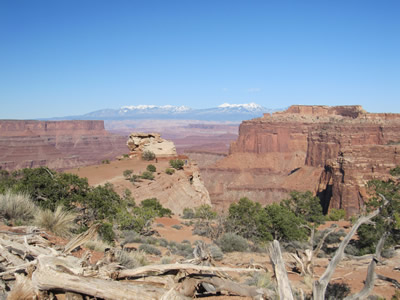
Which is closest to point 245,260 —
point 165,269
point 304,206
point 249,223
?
point 249,223

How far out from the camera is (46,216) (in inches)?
326

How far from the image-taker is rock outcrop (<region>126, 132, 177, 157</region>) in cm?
3700

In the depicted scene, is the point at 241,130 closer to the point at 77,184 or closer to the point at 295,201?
the point at 295,201

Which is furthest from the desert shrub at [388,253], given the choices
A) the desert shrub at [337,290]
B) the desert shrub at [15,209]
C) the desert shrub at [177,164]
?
the desert shrub at [177,164]

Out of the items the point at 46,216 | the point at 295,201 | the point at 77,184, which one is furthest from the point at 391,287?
the point at 295,201

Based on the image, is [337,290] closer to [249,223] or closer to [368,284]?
[368,284]

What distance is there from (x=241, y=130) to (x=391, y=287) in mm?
97402

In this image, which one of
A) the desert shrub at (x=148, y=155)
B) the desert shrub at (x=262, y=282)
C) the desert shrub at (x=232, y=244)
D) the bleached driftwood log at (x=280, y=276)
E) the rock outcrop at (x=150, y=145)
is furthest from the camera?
the rock outcrop at (x=150, y=145)

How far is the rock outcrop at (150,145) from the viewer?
37.0 meters

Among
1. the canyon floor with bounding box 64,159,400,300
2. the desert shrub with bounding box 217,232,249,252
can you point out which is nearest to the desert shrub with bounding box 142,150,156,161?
the canyon floor with bounding box 64,159,400,300

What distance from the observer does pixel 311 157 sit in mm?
81062

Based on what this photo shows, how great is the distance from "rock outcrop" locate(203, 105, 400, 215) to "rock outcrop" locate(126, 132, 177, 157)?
2362cm

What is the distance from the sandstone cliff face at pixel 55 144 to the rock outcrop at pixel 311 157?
1936 inches

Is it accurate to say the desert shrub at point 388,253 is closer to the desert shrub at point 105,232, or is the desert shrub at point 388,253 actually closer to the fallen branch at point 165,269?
the desert shrub at point 105,232
